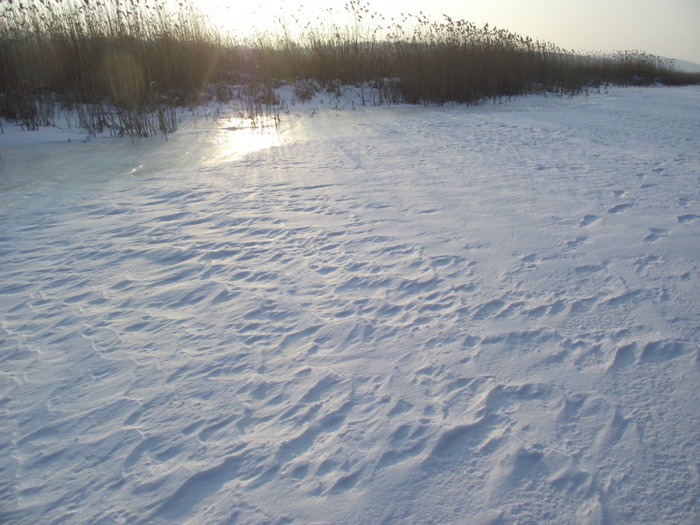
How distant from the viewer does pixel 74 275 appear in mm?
2023

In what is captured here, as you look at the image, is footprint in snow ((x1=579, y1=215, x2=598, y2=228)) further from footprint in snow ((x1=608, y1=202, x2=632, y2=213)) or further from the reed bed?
the reed bed

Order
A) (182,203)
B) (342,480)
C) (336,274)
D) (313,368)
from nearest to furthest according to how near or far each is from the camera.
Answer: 1. (342,480)
2. (313,368)
3. (336,274)
4. (182,203)

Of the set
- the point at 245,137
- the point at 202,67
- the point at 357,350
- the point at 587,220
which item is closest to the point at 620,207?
the point at 587,220

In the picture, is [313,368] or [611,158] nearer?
[313,368]

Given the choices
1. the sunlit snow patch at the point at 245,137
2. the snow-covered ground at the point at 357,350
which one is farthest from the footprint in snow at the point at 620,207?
the sunlit snow patch at the point at 245,137

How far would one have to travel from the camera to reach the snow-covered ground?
1.02 meters

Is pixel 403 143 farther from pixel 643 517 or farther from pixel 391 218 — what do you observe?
pixel 643 517

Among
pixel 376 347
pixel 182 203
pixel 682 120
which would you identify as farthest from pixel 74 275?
pixel 682 120

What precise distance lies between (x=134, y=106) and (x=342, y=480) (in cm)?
573

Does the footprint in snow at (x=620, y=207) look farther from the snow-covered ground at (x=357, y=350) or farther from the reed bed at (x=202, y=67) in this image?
the reed bed at (x=202, y=67)

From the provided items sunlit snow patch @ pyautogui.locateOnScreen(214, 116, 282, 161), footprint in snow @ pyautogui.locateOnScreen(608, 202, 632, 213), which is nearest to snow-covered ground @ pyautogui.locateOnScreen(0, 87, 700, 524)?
footprint in snow @ pyautogui.locateOnScreen(608, 202, 632, 213)

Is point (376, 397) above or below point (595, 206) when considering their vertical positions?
below

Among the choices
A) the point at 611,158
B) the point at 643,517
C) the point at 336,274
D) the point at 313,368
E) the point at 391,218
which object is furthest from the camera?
the point at 611,158

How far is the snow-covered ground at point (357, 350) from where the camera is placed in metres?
1.02
